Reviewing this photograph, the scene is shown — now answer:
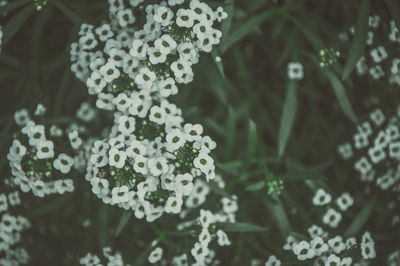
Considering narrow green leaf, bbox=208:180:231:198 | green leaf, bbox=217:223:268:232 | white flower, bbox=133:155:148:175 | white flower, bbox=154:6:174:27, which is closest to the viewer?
white flower, bbox=133:155:148:175

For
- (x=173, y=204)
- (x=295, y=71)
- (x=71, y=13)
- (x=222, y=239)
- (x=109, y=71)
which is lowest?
(x=222, y=239)

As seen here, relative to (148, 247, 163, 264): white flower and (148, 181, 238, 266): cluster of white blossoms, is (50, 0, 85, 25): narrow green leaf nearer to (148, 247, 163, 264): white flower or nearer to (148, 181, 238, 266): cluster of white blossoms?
(148, 181, 238, 266): cluster of white blossoms

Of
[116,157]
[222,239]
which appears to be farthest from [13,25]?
[222,239]

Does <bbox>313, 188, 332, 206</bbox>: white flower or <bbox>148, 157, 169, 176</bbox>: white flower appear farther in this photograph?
<bbox>313, 188, 332, 206</bbox>: white flower

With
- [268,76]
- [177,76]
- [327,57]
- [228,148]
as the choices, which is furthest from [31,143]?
[268,76]

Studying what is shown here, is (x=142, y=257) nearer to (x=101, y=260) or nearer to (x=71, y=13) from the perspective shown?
(x=101, y=260)

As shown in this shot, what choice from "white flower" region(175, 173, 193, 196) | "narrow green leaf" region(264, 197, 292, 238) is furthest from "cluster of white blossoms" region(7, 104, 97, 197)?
"narrow green leaf" region(264, 197, 292, 238)

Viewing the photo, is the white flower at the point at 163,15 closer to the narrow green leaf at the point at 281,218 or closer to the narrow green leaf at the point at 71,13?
the narrow green leaf at the point at 71,13
